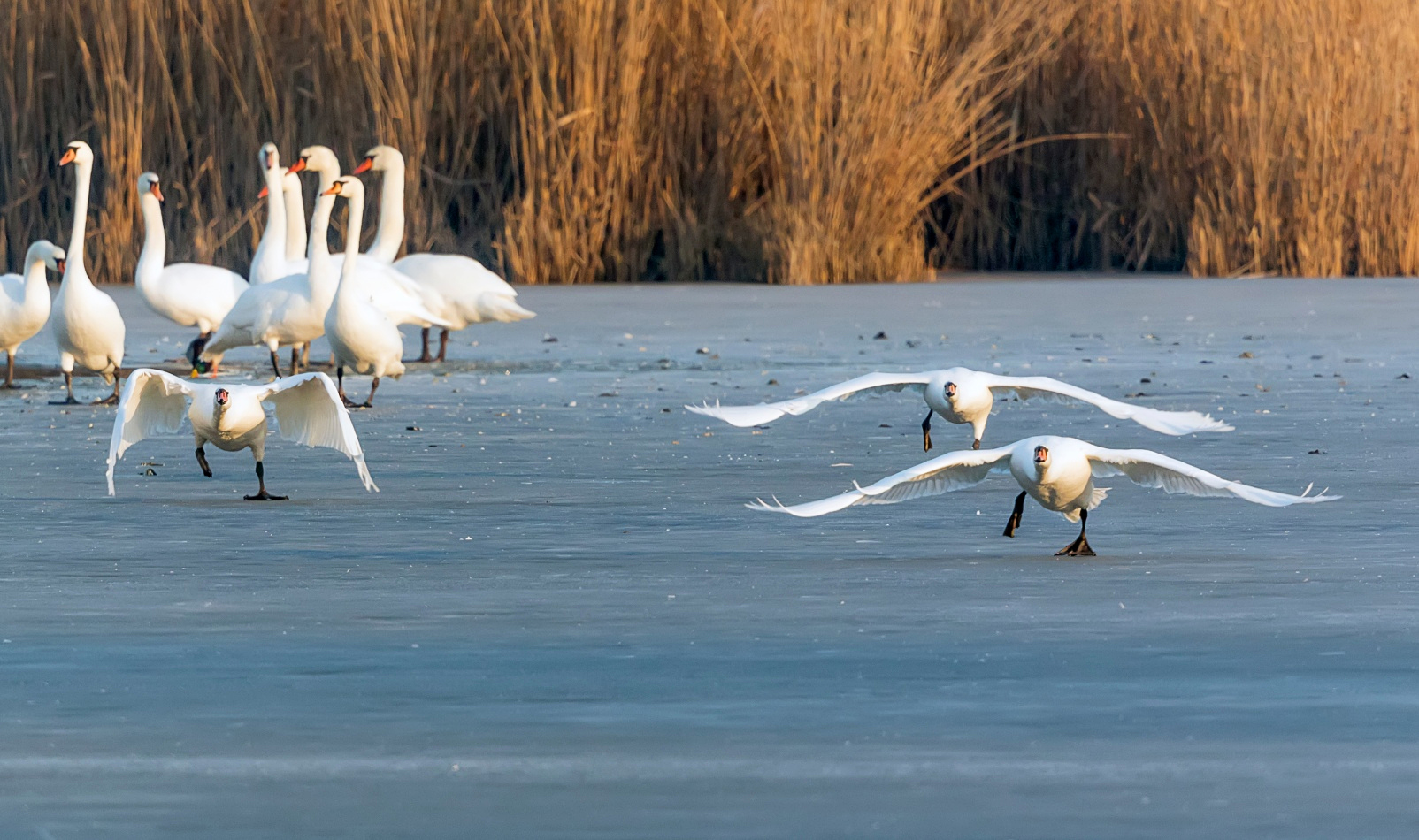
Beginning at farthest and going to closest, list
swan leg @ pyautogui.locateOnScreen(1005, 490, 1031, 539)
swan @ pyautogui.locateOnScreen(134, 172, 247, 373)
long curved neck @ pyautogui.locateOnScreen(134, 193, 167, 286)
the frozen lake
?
long curved neck @ pyautogui.locateOnScreen(134, 193, 167, 286), swan @ pyautogui.locateOnScreen(134, 172, 247, 373), swan leg @ pyautogui.locateOnScreen(1005, 490, 1031, 539), the frozen lake

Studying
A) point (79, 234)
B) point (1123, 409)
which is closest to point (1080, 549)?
point (1123, 409)

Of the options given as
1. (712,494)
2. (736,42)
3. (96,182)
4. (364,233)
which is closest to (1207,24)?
(736,42)

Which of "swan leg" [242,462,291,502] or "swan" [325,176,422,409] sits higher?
"swan" [325,176,422,409]

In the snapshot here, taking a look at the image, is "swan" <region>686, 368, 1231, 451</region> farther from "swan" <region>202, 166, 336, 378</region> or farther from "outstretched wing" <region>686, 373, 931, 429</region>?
"swan" <region>202, 166, 336, 378</region>

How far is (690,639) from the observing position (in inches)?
201

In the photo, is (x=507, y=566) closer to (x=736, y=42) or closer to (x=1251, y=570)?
(x=1251, y=570)

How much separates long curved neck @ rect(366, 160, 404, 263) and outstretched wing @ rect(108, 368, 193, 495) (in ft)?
19.7

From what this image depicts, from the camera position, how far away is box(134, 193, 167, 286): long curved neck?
43.3ft

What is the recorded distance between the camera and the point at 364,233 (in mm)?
19359

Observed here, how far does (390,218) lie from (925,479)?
914cm

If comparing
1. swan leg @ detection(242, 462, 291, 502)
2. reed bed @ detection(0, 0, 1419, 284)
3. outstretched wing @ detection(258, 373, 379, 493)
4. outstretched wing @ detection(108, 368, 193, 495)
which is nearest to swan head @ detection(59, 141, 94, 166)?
reed bed @ detection(0, 0, 1419, 284)

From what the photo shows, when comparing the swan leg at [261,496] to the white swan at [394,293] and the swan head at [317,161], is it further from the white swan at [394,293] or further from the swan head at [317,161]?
the swan head at [317,161]

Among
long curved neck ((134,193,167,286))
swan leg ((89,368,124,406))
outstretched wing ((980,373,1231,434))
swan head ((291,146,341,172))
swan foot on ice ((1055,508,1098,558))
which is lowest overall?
swan leg ((89,368,124,406))

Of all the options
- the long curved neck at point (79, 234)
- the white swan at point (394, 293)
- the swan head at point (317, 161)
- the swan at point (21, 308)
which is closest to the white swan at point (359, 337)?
the white swan at point (394, 293)
